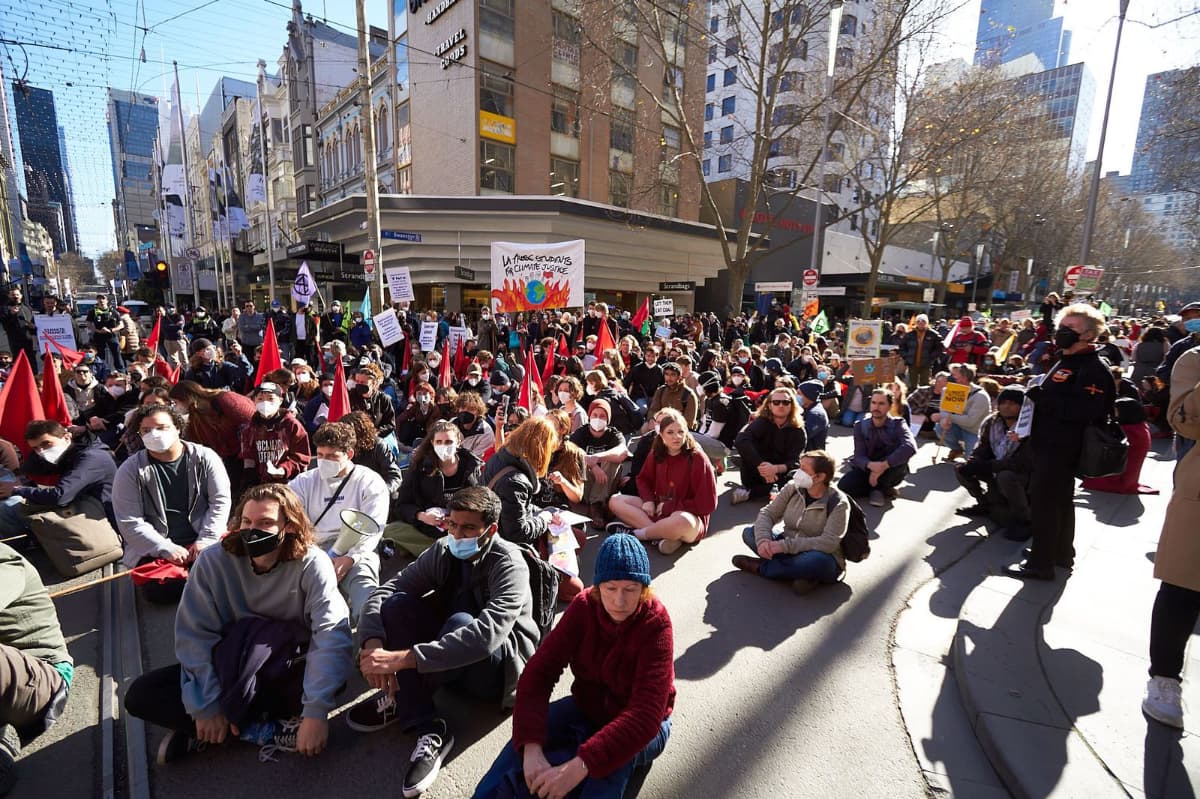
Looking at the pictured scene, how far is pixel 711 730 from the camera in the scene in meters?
2.95

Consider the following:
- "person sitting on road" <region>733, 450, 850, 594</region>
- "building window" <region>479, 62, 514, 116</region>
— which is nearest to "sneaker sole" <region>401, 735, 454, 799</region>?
"person sitting on road" <region>733, 450, 850, 594</region>

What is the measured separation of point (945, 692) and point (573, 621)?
7.61 feet

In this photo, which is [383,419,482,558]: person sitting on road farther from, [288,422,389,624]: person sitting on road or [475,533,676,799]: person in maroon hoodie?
[475,533,676,799]: person in maroon hoodie

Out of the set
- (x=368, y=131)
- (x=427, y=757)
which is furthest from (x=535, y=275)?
(x=427, y=757)

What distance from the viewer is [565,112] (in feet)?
85.5

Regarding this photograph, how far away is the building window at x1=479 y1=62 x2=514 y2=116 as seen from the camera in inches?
912

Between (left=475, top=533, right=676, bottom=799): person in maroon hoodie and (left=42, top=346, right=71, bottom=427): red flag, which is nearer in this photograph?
(left=475, top=533, right=676, bottom=799): person in maroon hoodie

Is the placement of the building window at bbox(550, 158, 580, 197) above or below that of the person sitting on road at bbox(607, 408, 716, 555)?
above

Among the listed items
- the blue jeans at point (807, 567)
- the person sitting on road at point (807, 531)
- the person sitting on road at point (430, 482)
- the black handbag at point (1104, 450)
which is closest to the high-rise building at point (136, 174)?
the person sitting on road at point (430, 482)

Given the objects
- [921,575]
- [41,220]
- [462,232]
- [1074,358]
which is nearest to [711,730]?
[921,575]

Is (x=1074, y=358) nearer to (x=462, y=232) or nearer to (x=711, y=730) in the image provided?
(x=711, y=730)

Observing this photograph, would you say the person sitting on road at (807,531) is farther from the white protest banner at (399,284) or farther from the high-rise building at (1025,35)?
the high-rise building at (1025,35)

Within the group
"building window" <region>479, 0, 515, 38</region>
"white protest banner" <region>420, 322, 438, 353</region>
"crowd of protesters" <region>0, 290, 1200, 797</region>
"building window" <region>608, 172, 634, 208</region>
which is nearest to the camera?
"crowd of protesters" <region>0, 290, 1200, 797</region>

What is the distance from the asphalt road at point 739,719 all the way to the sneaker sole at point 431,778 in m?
0.05
